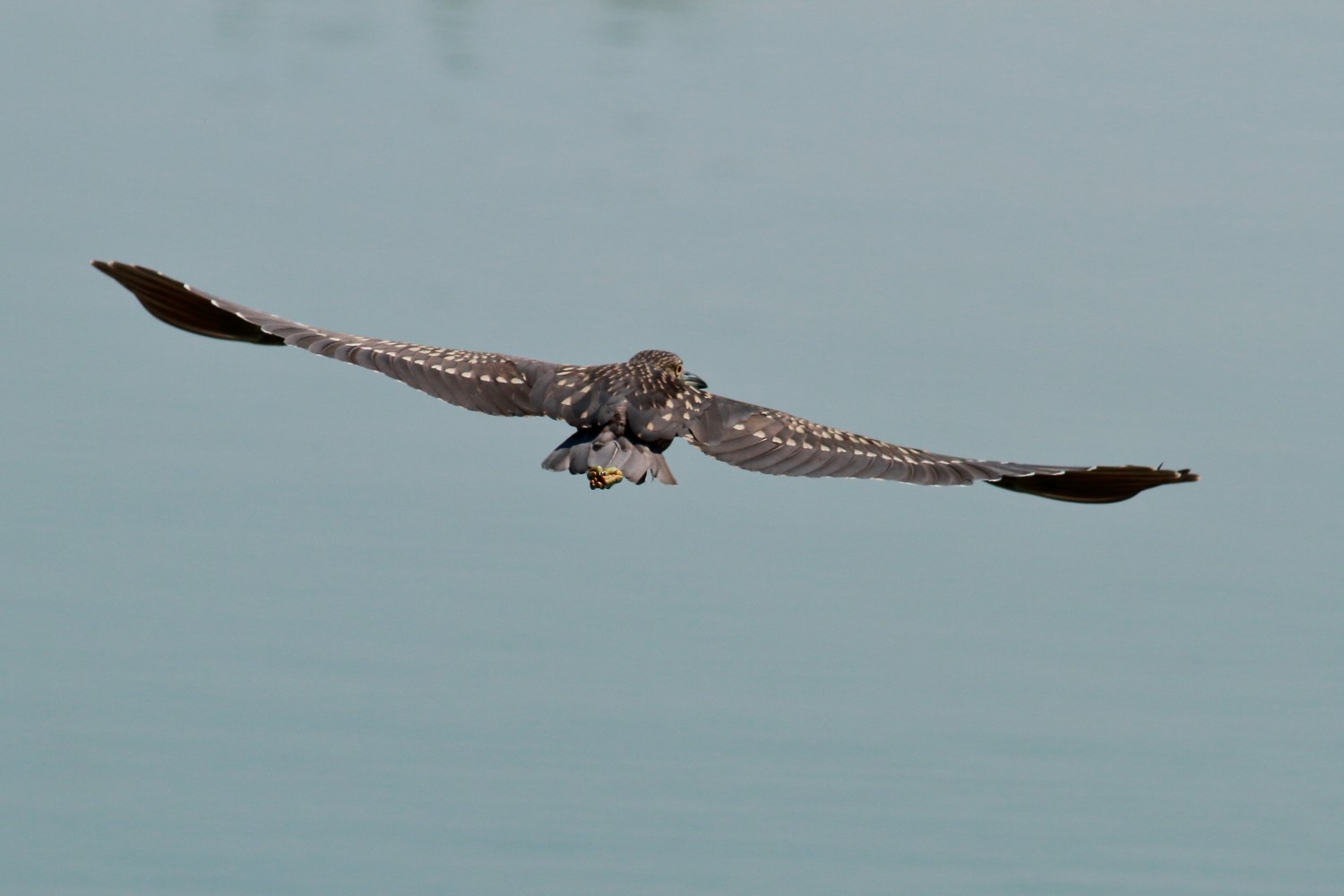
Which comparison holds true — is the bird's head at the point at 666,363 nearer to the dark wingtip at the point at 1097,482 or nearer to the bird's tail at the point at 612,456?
the bird's tail at the point at 612,456

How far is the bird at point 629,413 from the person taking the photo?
1251 cm

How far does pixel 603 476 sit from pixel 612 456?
182 mm

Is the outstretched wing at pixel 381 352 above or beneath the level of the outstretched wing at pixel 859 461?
above

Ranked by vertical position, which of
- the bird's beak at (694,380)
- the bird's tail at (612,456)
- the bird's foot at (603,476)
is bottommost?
the bird's foot at (603,476)

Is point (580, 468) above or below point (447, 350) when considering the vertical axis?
below

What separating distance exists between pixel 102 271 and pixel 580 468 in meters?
3.57

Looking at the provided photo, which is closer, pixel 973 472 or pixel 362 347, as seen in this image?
pixel 973 472

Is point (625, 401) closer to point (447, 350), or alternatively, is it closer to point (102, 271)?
point (447, 350)

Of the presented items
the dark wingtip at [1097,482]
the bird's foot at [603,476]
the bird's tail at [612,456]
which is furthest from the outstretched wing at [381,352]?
the dark wingtip at [1097,482]

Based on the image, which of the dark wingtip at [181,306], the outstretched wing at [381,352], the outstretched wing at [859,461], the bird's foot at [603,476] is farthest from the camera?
the dark wingtip at [181,306]

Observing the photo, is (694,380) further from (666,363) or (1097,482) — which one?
(1097,482)

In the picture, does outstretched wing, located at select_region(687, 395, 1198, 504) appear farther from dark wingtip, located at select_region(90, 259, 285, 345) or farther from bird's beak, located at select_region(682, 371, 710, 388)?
dark wingtip, located at select_region(90, 259, 285, 345)

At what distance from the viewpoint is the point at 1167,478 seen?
1237 centimetres

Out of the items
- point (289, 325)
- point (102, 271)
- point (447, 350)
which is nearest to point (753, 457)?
point (447, 350)
